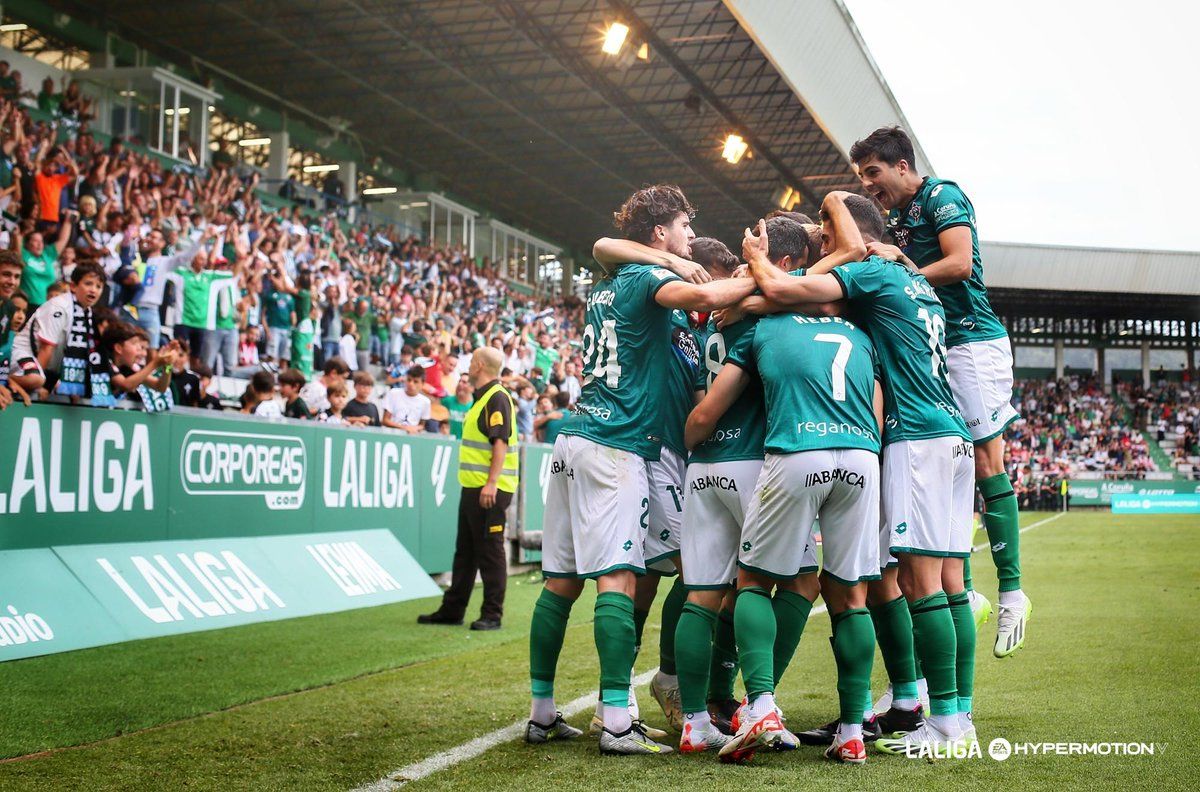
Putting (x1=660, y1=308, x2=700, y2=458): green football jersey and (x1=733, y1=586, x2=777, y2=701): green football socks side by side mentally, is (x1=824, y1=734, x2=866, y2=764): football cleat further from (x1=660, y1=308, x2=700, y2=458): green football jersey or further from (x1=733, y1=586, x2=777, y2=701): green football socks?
(x1=660, y1=308, x2=700, y2=458): green football jersey

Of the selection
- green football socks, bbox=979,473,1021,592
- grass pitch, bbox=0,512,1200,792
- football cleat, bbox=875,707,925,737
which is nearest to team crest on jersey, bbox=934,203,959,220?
green football socks, bbox=979,473,1021,592

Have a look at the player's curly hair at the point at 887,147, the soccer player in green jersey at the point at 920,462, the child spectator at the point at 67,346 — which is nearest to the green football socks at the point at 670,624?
the soccer player in green jersey at the point at 920,462

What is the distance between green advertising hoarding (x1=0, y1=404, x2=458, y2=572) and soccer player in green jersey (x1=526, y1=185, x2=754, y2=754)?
4395mm

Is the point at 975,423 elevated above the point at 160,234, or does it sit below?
below

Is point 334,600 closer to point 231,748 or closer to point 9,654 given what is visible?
point 9,654

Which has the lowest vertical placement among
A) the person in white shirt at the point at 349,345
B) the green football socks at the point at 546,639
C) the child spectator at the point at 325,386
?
the green football socks at the point at 546,639

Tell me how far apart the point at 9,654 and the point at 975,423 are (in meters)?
5.72

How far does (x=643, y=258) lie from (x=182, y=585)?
5.46 meters

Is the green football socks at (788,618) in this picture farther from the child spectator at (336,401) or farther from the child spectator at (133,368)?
the child spectator at (336,401)

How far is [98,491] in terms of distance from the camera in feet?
27.3

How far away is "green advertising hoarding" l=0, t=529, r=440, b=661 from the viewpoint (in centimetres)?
738

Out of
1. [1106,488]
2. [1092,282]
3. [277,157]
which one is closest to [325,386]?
[277,157]

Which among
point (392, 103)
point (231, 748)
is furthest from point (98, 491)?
point (392, 103)

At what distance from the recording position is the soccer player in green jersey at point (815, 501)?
4457 millimetres
